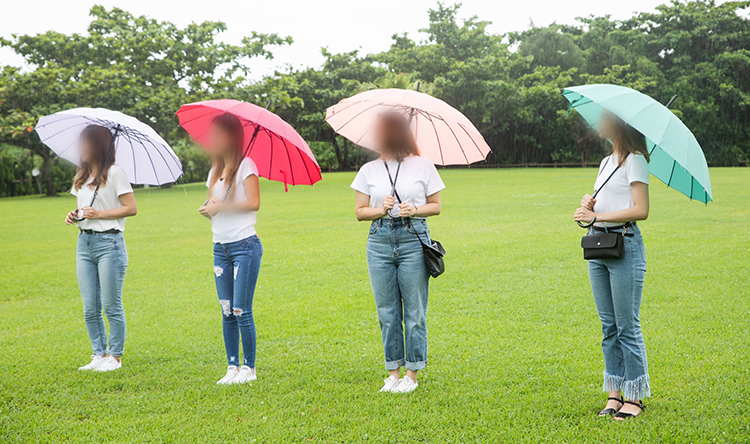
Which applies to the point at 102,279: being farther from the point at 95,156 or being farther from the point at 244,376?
the point at 244,376

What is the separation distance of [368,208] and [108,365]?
2.60 m

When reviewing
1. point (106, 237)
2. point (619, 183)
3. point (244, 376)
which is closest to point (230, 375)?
point (244, 376)

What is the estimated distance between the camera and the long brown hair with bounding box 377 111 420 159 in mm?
3883

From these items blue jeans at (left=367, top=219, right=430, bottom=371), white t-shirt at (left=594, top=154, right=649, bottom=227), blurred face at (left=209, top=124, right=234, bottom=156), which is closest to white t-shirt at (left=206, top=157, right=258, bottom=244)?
blurred face at (left=209, top=124, right=234, bottom=156)

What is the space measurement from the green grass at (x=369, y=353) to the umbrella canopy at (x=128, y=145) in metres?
1.60

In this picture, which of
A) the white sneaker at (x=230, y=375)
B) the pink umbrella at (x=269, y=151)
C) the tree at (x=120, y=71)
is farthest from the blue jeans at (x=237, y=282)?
the tree at (x=120, y=71)

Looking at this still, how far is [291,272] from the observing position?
29.1 feet

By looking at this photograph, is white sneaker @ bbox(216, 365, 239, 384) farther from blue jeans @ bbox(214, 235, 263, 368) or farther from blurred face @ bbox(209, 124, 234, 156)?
blurred face @ bbox(209, 124, 234, 156)

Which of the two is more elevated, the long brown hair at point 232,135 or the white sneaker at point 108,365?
the long brown hair at point 232,135

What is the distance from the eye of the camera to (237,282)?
13.6 ft

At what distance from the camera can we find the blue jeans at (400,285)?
3.90 m

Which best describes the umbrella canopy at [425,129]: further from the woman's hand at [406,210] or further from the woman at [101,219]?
the woman at [101,219]

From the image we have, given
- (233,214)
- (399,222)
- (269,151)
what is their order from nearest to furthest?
(399,222) → (233,214) → (269,151)

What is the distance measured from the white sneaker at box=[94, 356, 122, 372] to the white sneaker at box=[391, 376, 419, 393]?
7.71 feet
